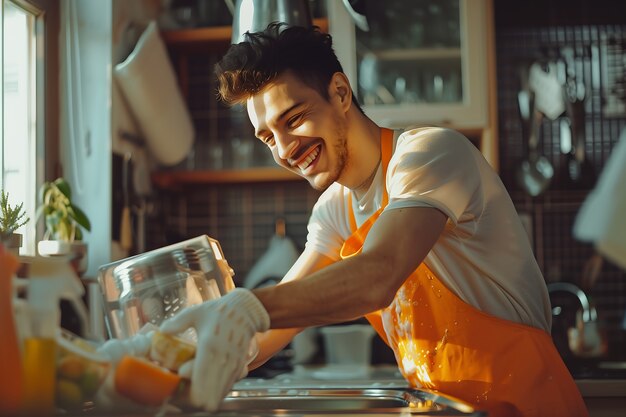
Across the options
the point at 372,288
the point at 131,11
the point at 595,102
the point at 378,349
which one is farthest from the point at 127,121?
the point at 372,288

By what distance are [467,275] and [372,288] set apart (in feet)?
1.11

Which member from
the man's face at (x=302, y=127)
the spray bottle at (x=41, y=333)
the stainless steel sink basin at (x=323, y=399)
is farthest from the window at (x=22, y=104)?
the spray bottle at (x=41, y=333)

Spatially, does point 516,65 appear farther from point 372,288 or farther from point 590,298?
point 372,288

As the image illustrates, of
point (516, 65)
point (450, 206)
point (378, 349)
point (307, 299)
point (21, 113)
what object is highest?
point (516, 65)

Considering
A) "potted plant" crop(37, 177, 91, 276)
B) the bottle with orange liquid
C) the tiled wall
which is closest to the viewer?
the bottle with orange liquid

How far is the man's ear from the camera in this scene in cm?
143

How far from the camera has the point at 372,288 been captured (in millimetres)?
1018

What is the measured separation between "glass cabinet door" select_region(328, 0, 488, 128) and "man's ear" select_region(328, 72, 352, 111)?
1.25m

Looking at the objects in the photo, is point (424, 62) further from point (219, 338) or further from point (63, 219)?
point (219, 338)

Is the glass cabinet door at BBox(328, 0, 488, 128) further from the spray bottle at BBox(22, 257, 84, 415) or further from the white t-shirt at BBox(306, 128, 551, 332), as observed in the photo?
the spray bottle at BBox(22, 257, 84, 415)

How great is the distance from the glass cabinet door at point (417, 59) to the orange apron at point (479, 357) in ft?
4.67

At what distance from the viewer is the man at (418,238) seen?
1122 millimetres

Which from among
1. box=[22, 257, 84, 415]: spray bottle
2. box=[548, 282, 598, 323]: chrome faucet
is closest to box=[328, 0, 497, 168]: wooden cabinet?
box=[548, 282, 598, 323]: chrome faucet

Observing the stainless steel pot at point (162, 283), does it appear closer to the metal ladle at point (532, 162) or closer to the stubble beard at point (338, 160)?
the stubble beard at point (338, 160)
